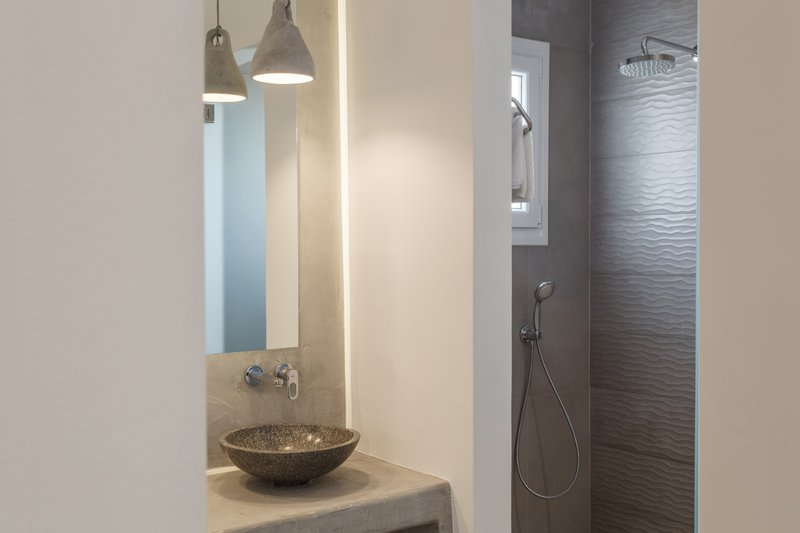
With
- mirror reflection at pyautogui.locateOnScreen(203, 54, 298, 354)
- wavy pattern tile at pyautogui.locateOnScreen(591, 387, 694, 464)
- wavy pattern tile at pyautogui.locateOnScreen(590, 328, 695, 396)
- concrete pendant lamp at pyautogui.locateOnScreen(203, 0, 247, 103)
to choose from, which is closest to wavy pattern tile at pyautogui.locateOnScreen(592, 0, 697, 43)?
wavy pattern tile at pyautogui.locateOnScreen(590, 328, 695, 396)

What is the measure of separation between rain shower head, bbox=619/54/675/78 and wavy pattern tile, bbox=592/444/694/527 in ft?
5.52

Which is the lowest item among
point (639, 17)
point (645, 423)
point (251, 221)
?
point (645, 423)

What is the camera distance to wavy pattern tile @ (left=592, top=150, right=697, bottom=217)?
137 inches

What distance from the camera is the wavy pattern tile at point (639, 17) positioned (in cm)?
350

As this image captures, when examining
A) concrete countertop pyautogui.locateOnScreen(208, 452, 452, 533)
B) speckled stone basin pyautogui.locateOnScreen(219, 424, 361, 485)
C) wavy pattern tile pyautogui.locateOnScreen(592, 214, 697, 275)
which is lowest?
concrete countertop pyautogui.locateOnScreen(208, 452, 452, 533)

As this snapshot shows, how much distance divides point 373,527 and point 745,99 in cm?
150

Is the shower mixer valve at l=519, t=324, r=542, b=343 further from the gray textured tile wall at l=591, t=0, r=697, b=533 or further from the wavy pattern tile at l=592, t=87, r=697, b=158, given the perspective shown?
the wavy pattern tile at l=592, t=87, r=697, b=158

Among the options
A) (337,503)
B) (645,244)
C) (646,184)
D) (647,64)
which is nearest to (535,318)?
(645,244)

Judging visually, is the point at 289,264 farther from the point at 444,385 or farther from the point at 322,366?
the point at 444,385

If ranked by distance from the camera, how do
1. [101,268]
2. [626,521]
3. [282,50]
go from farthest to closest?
1. [626,521]
2. [282,50]
3. [101,268]

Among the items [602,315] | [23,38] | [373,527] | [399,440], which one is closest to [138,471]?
Answer: [23,38]

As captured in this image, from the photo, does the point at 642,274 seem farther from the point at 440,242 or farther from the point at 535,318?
the point at 440,242

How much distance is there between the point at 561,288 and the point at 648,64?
110cm

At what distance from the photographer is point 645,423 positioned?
3.63m
